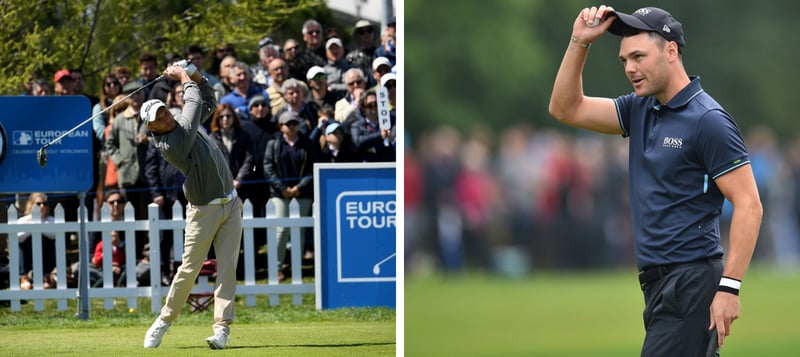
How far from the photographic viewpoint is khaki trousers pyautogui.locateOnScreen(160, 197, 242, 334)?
6121 millimetres

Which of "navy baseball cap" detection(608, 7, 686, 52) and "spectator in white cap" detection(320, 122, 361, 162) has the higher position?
"navy baseball cap" detection(608, 7, 686, 52)

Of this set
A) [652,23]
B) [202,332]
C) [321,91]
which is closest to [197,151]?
[202,332]

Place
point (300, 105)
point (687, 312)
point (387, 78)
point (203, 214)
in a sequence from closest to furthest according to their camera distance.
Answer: point (687, 312), point (203, 214), point (387, 78), point (300, 105)

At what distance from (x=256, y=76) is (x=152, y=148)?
2.36 ft

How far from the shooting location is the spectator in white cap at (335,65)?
275 inches

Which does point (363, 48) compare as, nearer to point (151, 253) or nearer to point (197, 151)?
point (197, 151)

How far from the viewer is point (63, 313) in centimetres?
712

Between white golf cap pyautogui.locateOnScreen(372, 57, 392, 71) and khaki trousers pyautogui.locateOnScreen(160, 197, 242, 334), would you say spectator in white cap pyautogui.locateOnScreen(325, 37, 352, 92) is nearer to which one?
white golf cap pyautogui.locateOnScreen(372, 57, 392, 71)

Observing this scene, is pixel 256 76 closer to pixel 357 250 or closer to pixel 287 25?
pixel 287 25

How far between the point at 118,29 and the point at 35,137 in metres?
0.87

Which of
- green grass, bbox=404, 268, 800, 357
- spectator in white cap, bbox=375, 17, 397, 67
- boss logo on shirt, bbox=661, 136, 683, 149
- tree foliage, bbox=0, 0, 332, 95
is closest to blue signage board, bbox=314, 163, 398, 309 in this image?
spectator in white cap, bbox=375, 17, 397, 67

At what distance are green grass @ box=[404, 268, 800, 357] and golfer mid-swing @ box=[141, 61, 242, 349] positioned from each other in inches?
315

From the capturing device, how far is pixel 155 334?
6098mm

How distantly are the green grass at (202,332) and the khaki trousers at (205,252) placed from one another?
6.1 inches
